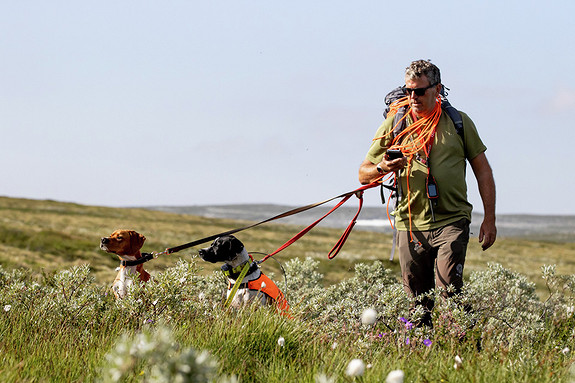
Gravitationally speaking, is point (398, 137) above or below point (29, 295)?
above

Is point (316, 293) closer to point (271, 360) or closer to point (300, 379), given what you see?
point (271, 360)

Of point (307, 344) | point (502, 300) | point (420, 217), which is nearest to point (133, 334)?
point (307, 344)

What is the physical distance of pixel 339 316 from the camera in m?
6.15

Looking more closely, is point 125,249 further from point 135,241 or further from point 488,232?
point 488,232

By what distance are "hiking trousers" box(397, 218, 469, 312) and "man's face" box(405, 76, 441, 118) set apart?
3.92 feet

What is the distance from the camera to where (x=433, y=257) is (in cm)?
665

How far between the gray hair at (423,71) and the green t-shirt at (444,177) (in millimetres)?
434

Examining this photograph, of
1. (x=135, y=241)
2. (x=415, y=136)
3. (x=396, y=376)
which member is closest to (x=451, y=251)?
(x=415, y=136)

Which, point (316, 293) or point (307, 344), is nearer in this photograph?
point (307, 344)

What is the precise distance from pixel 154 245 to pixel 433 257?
1182 inches

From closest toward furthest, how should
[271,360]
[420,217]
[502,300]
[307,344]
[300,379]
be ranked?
[300,379] → [271,360] → [307,344] → [420,217] → [502,300]

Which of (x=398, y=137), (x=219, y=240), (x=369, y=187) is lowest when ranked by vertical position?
(x=219, y=240)

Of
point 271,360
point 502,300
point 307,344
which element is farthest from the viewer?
point 502,300

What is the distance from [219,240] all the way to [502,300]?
188 inches
